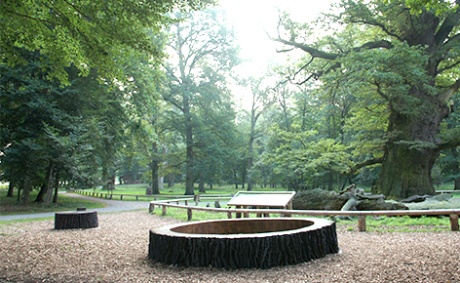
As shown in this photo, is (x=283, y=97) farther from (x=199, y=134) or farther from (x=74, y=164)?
(x=74, y=164)

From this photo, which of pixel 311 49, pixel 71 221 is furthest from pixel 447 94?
pixel 71 221

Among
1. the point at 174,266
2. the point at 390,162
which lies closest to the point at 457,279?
the point at 174,266

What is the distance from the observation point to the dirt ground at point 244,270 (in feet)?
14.3

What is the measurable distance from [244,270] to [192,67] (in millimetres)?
30382

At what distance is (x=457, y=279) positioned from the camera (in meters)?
4.05

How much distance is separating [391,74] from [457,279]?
32.9ft

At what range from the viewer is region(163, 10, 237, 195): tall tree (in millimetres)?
31500

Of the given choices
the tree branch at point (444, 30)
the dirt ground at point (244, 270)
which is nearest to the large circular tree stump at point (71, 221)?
the dirt ground at point (244, 270)

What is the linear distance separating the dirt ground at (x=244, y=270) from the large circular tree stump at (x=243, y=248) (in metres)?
0.12

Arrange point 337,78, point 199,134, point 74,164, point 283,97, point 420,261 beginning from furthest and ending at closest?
point 283,97 < point 199,134 < point 74,164 < point 337,78 < point 420,261

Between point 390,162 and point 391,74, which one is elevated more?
point 391,74

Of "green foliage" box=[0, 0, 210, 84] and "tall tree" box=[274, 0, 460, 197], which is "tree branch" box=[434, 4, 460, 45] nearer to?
"tall tree" box=[274, 0, 460, 197]

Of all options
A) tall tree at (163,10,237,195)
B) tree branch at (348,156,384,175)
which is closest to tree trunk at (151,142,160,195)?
tall tree at (163,10,237,195)

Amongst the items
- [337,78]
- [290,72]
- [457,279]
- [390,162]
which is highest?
[290,72]
